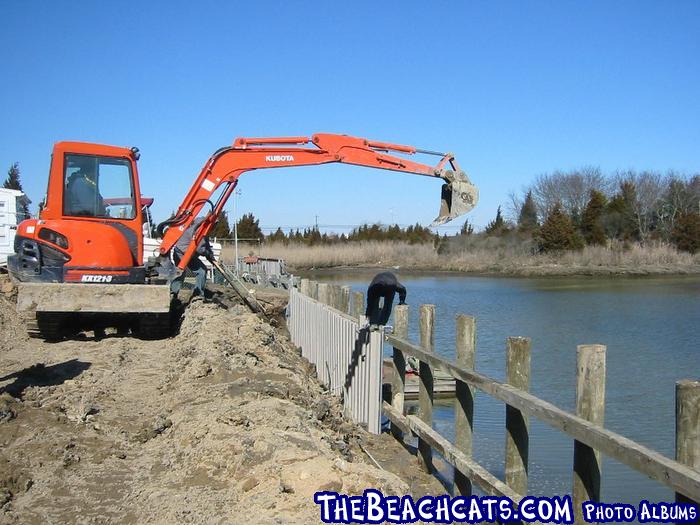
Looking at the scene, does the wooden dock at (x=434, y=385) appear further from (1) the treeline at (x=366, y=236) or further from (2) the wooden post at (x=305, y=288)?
(1) the treeline at (x=366, y=236)

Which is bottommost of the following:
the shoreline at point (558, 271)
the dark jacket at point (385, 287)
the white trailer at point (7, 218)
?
the shoreline at point (558, 271)

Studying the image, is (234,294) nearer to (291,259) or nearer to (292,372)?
(292,372)

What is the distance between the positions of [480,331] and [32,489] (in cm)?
1795

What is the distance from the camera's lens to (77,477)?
212 inches

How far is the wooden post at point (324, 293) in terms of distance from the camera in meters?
11.1


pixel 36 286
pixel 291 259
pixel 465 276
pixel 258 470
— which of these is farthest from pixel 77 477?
pixel 291 259

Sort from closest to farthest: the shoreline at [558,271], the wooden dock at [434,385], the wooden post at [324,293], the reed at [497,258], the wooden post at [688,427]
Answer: the wooden post at [688,427] < the wooden post at [324,293] < the wooden dock at [434,385] < the shoreline at [558,271] < the reed at [497,258]

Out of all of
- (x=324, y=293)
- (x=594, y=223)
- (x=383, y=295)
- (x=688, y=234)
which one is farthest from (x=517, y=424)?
(x=594, y=223)

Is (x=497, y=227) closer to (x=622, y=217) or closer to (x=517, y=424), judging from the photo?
(x=622, y=217)

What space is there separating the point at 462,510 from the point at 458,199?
6.28 m

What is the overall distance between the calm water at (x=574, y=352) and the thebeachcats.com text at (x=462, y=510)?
3.98m

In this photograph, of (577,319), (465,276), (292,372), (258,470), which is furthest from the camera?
(465,276)

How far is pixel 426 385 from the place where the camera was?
7.38 meters

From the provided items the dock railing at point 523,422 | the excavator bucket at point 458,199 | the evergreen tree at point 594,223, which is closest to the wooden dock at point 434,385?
the excavator bucket at point 458,199
